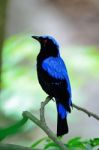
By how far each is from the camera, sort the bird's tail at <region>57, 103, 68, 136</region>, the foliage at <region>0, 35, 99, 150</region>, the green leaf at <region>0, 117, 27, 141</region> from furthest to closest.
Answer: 1. the foliage at <region>0, 35, 99, 150</region>
2. the bird's tail at <region>57, 103, 68, 136</region>
3. the green leaf at <region>0, 117, 27, 141</region>

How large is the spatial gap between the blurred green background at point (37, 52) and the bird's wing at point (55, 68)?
7 centimetres

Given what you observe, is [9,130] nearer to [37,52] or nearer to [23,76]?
[37,52]

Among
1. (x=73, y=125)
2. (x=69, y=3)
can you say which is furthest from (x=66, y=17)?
(x=73, y=125)

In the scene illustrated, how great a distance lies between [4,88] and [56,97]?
950mm

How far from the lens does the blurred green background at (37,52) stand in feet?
5.31

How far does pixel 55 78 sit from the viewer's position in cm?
75

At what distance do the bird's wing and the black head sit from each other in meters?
0.01

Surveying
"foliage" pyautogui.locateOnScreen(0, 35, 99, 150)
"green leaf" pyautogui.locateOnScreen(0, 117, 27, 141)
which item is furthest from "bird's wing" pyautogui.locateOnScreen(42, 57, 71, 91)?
"foliage" pyautogui.locateOnScreen(0, 35, 99, 150)

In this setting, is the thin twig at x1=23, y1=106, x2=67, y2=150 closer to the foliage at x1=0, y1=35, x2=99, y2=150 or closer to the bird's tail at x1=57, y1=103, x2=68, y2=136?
the bird's tail at x1=57, y1=103, x2=68, y2=136

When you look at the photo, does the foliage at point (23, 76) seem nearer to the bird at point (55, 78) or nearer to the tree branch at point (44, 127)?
the bird at point (55, 78)

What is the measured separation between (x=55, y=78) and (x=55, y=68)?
0.02 meters

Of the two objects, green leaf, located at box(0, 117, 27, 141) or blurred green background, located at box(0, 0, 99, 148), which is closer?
green leaf, located at box(0, 117, 27, 141)

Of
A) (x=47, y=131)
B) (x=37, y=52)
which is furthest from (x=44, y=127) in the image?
(x=37, y=52)

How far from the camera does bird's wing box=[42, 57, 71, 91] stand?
749mm
